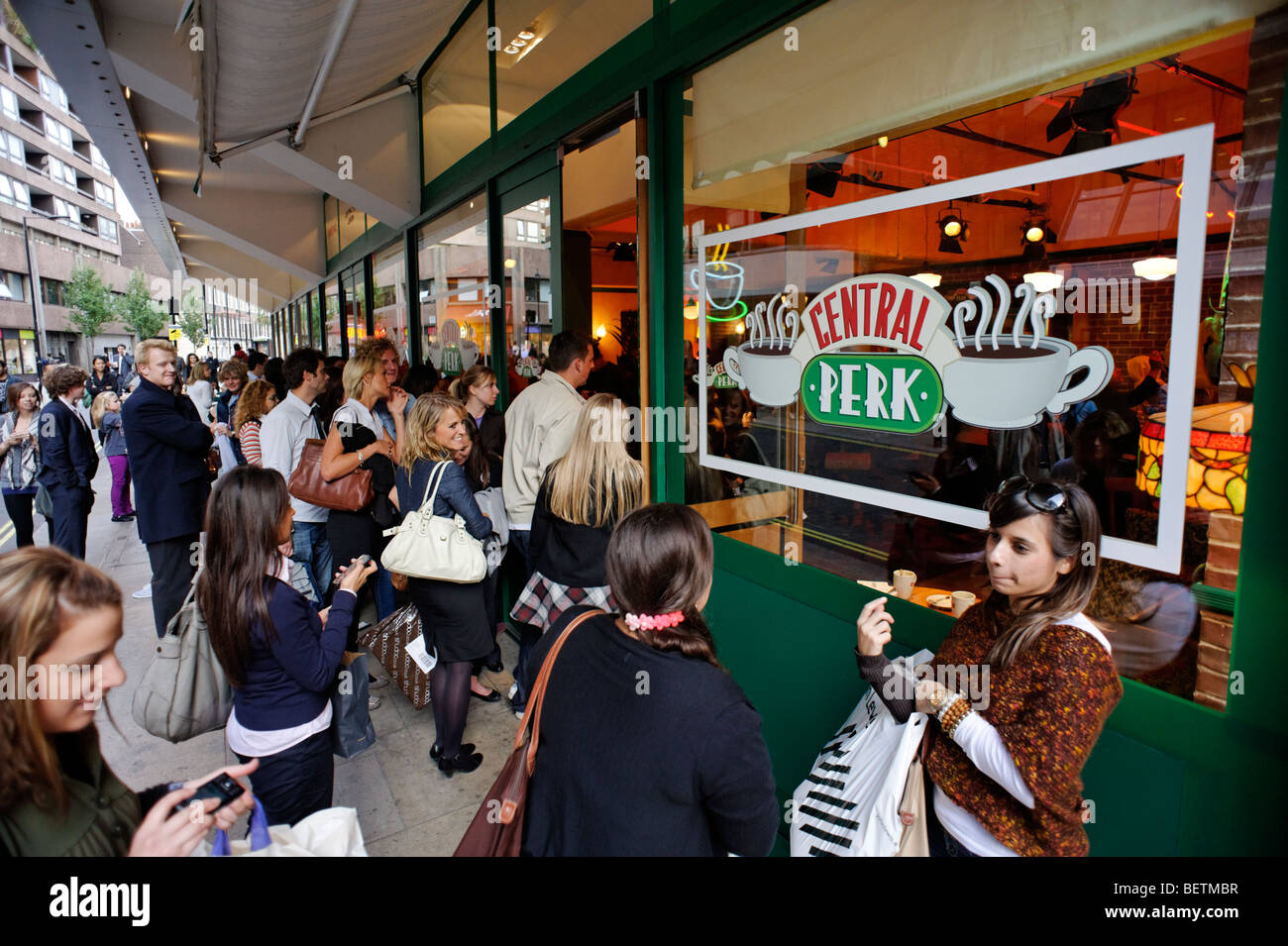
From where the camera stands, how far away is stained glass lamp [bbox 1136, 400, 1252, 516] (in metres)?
1.55

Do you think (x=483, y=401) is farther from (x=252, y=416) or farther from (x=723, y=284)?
(x=723, y=284)

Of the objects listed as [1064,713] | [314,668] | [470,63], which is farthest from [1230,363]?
[470,63]

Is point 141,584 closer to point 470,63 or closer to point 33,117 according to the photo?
point 470,63

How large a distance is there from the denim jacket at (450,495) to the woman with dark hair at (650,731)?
1.80m

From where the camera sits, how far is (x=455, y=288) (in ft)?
20.3

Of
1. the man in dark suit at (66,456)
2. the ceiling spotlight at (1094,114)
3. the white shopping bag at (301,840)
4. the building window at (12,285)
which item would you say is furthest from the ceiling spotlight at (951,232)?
the building window at (12,285)

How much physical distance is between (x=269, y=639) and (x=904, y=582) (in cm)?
201

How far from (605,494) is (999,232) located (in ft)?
5.84

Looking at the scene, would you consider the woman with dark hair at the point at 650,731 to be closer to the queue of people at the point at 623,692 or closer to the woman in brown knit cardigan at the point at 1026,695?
the queue of people at the point at 623,692

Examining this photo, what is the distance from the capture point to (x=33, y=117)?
41531 millimetres

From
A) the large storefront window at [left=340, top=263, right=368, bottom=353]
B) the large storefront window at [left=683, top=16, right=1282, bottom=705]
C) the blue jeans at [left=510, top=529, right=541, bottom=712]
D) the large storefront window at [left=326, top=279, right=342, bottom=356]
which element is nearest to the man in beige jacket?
the blue jeans at [left=510, top=529, right=541, bottom=712]

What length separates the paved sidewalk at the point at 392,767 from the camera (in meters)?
3.02

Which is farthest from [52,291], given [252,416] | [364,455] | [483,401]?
[364,455]

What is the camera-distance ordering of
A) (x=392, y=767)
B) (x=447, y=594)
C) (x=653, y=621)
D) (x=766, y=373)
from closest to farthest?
(x=653, y=621) → (x=766, y=373) → (x=447, y=594) → (x=392, y=767)
